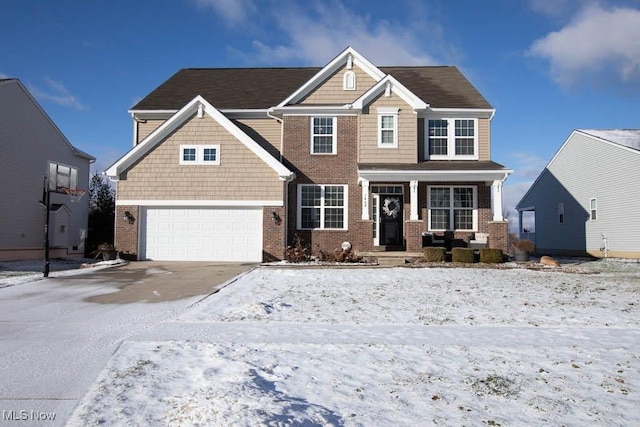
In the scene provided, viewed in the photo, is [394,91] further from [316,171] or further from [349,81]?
[316,171]

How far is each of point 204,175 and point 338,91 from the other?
6.57 meters

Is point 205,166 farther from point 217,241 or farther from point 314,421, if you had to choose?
point 314,421

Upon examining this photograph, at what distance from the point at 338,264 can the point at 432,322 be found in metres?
7.98

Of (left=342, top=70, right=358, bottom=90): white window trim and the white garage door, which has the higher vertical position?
(left=342, top=70, right=358, bottom=90): white window trim

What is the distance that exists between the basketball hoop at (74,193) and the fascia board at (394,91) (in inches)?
603

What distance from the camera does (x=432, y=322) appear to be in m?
7.80

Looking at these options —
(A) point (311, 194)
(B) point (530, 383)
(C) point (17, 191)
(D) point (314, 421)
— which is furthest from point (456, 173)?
(C) point (17, 191)

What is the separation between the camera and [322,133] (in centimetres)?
A: 1988

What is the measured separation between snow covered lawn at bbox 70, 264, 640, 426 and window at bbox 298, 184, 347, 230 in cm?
938

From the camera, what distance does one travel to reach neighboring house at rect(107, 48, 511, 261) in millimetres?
18281

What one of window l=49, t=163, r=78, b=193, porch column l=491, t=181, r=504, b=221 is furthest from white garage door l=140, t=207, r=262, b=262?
porch column l=491, t=181, r=504, b=221

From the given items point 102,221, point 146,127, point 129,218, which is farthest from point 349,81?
point 102,221

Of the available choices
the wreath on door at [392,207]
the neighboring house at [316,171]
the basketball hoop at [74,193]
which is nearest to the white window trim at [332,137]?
the neighboring house at [316,171]

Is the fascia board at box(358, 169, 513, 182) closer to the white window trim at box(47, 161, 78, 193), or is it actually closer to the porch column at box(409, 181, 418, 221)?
the porch column at box(409, 181, 418, 221)
